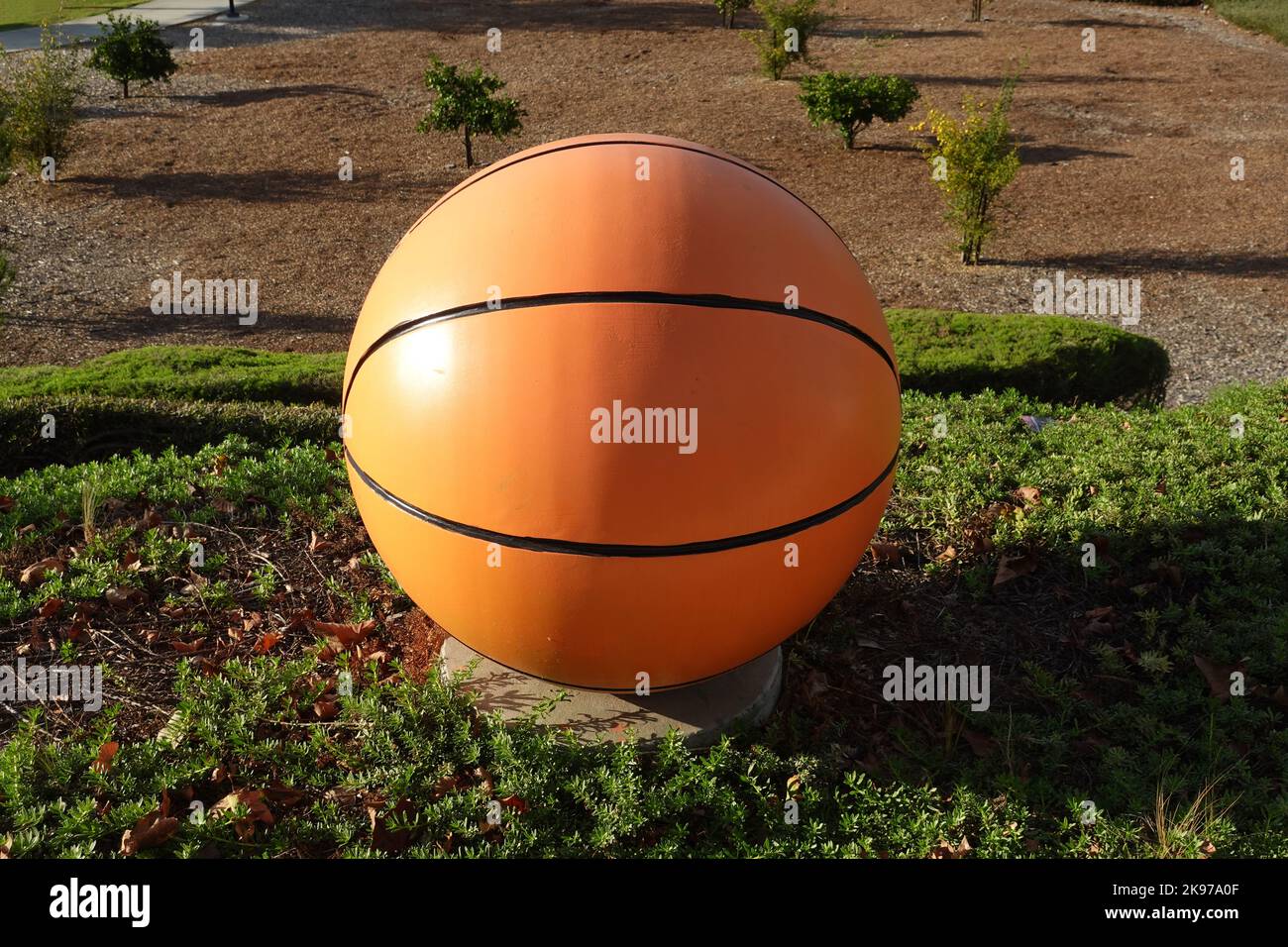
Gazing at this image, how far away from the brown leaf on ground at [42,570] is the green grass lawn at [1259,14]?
25.3 metres

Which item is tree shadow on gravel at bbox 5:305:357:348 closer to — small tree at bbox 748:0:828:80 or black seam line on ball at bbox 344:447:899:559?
black seam line on ball at bbox 344:447:899:559

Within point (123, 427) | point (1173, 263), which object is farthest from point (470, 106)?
point (1173, 263)

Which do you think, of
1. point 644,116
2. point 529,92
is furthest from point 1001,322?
point 529,92

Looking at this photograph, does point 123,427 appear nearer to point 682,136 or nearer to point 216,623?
point 216,623

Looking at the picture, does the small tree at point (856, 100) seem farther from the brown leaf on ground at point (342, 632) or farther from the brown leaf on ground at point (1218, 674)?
the brown leaf on ground at point (342, 632)

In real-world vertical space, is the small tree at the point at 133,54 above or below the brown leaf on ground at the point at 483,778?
above

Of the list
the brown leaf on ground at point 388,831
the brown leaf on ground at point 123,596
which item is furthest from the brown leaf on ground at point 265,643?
the brown leaf on ground at point 388,831

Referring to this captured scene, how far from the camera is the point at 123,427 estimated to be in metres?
7.00

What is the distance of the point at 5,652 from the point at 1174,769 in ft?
16.7

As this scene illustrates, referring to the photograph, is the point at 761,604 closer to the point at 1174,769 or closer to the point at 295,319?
the point at 1174,769

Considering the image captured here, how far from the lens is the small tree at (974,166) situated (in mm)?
12086

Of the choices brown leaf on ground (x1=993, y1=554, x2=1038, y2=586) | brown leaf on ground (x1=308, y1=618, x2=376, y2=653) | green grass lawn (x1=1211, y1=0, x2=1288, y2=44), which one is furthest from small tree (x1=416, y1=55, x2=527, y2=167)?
green grass lawn (x1=1211, y1=0, x2=1288, y2=44)

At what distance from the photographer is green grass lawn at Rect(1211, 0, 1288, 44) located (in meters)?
22.6

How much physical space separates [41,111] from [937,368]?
43.7 feet
